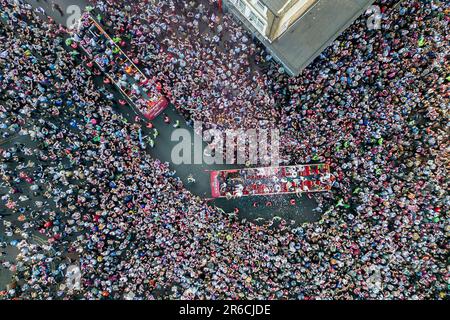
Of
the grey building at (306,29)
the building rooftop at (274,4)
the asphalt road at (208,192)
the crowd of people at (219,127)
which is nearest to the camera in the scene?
the building rooftop at (274,4)

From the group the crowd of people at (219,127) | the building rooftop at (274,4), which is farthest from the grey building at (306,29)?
the building rooftop at (274,4)

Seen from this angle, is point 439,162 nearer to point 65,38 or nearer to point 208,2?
point 208,2

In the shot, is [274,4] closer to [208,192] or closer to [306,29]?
[306,29]

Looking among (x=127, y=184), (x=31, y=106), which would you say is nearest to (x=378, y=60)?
(x=127, y=184)

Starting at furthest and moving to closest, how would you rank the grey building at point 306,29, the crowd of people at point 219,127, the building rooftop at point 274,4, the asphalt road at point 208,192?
1. the asphalt road at point 208,192
2. the grey building at point 306,29
3. the crowd of people at point 219,127
4. the building rooftop at point 274,4

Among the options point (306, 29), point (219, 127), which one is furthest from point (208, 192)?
point (306, 29)

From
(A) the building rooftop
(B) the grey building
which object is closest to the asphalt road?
(B) the grey building

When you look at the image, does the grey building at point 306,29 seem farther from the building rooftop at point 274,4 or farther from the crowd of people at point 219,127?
the building rooftop at point 274,4

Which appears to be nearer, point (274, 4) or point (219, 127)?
point (274, 4)

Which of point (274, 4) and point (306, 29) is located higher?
point (306, 29)
